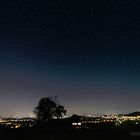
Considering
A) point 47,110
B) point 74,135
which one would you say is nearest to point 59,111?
point 47,110

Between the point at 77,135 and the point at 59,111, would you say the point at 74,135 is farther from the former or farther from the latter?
the point at 59,111

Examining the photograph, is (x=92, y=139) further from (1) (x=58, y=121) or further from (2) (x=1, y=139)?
(1) (x=58, y=121)

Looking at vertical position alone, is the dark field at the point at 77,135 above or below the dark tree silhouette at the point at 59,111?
below

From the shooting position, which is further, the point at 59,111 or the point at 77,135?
the point at 59,111

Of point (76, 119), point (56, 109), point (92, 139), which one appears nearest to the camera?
point (92, 139)

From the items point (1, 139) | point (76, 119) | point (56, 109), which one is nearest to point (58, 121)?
point (56, 109)

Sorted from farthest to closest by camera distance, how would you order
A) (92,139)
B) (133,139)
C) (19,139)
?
(19,139)
(92,139)
(133,139)

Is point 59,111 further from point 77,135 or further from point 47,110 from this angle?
point 77,135

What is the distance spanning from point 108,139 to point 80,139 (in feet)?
16.2

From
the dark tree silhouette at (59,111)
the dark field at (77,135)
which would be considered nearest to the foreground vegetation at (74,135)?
the dark field at (77,135)

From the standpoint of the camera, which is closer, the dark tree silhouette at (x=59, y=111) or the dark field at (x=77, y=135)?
the dark field at (x=77, y=135)

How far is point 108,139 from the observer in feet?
167

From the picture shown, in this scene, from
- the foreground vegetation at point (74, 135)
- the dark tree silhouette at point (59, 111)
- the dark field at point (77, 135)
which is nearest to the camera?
the dark field at point (77, 135)

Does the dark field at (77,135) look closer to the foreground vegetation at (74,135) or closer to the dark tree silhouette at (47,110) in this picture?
the foreground vegetation at (74,135)
